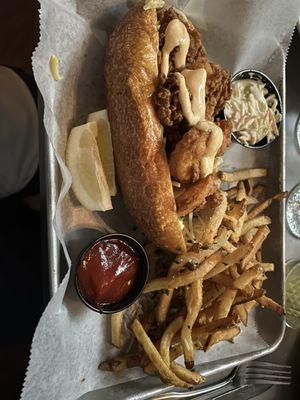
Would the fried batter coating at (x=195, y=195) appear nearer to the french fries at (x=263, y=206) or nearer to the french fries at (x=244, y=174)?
the french fries at (x=244, y=174)

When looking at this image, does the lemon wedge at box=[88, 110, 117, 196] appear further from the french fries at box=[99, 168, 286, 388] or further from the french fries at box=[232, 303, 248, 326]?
the french fries at box=[232, 303, 248, 326]

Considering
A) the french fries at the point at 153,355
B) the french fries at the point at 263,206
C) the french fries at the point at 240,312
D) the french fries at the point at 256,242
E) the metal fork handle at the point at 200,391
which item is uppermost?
the french fries at the point at 263,206

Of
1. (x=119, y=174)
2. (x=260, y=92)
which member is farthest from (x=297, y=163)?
(x=119, y=174)

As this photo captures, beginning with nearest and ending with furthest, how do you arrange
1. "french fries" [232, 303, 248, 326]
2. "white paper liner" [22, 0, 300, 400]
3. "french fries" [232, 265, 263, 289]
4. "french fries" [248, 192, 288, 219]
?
"white paper liner" [22, 0, 300, 400], "french fries" [232, 265, 263, 289], "french fries" [232, 303, 248, 326], "french fries" [248, 192, 288, 219]

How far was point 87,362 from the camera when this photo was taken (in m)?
2.23

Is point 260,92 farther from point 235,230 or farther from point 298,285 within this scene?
point 298,285

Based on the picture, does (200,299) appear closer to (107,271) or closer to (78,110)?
(107,271)

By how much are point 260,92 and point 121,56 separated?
0.85 meters

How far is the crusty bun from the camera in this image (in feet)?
6.89

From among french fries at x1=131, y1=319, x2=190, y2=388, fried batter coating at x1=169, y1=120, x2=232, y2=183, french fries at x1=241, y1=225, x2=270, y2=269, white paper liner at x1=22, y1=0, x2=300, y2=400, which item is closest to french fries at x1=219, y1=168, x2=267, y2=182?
french fries at x1=241, y1=225, x2=270, y2=269

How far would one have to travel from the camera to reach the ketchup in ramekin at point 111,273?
2090mm

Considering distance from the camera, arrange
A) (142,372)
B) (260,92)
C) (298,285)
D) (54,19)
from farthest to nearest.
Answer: (298,285), (260,92), (142,372), (54,19)

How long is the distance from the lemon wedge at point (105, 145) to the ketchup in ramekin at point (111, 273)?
0.23 meters

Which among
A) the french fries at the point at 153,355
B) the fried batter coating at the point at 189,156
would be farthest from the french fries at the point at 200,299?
the fried batter coating at the point at 189,156
